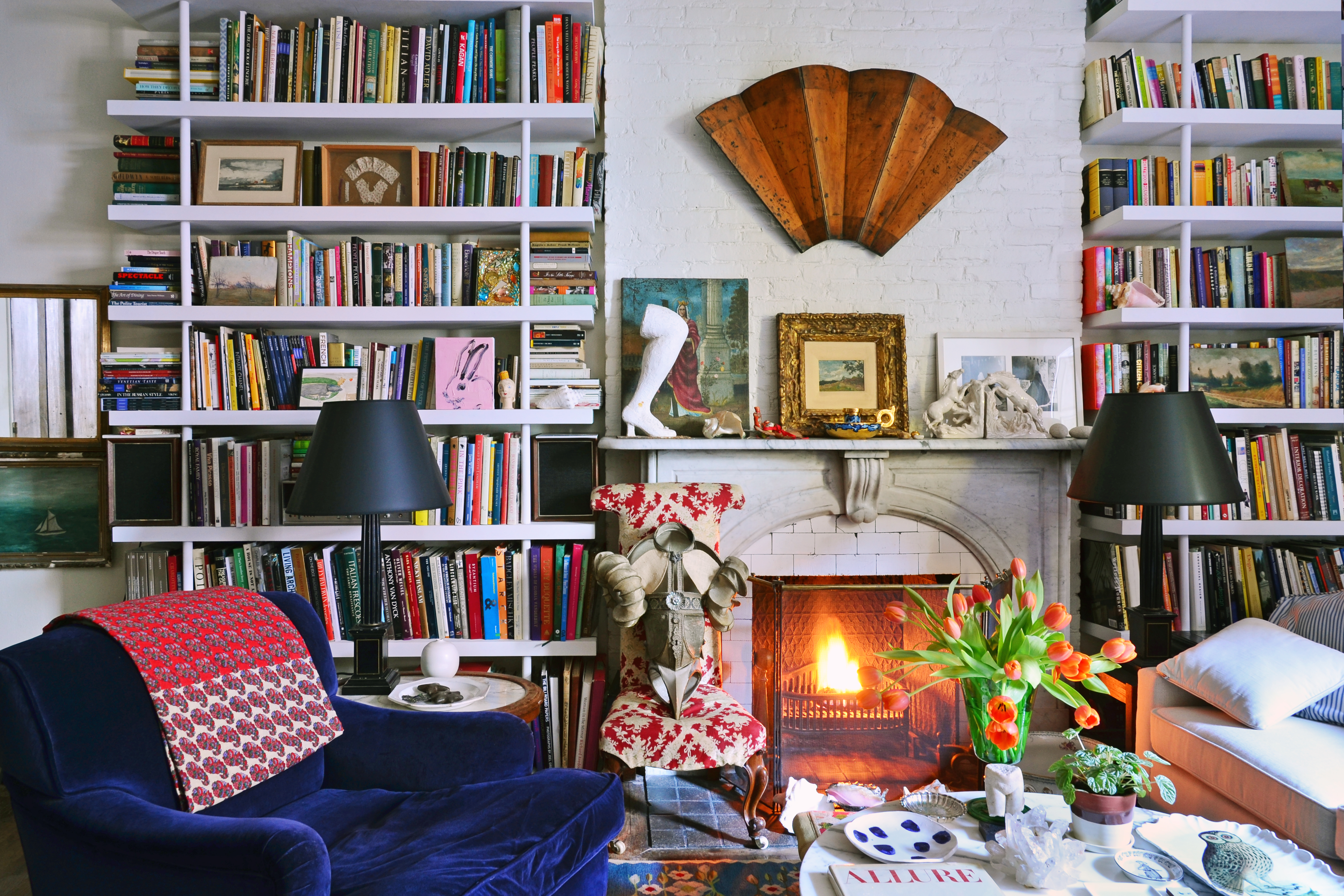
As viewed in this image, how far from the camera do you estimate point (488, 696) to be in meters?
2.30

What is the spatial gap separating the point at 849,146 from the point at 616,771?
2401 mm

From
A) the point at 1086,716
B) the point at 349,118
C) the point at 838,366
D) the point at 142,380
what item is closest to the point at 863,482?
the point at 838,366

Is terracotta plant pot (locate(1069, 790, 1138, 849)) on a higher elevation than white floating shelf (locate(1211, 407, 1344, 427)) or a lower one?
lower

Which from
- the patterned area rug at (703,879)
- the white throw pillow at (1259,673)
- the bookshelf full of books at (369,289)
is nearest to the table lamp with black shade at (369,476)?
the bookshelf full of books at (369,289)

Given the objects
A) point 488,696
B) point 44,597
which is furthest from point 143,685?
point 44,597

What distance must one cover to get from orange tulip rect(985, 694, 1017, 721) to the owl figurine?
15.0 inches

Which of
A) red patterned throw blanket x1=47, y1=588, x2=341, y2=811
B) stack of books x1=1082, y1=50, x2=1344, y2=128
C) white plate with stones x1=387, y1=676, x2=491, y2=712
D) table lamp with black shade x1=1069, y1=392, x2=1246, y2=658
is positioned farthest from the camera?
stack of books x1=1082, y1=50, x2=1344, y2=128

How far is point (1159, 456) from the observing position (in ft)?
8.36

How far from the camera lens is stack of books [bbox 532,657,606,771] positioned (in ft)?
9.85

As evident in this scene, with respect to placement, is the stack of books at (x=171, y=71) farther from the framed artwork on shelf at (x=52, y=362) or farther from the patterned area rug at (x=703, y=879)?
the patterned area rug at (x=703, y=879)

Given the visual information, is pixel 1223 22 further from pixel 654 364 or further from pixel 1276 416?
pixel 654 364

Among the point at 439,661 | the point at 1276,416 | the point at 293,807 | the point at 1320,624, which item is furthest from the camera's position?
the point at 1276,416

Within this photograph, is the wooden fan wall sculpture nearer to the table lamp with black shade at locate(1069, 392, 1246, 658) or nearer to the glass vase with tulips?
the table lamp with black shade at locate(1069, 392, 1246, 658)

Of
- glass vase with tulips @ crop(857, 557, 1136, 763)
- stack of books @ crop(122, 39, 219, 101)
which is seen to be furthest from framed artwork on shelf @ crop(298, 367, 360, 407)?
glass vase with tulips @ crop(857, 557, 1136, 763)
